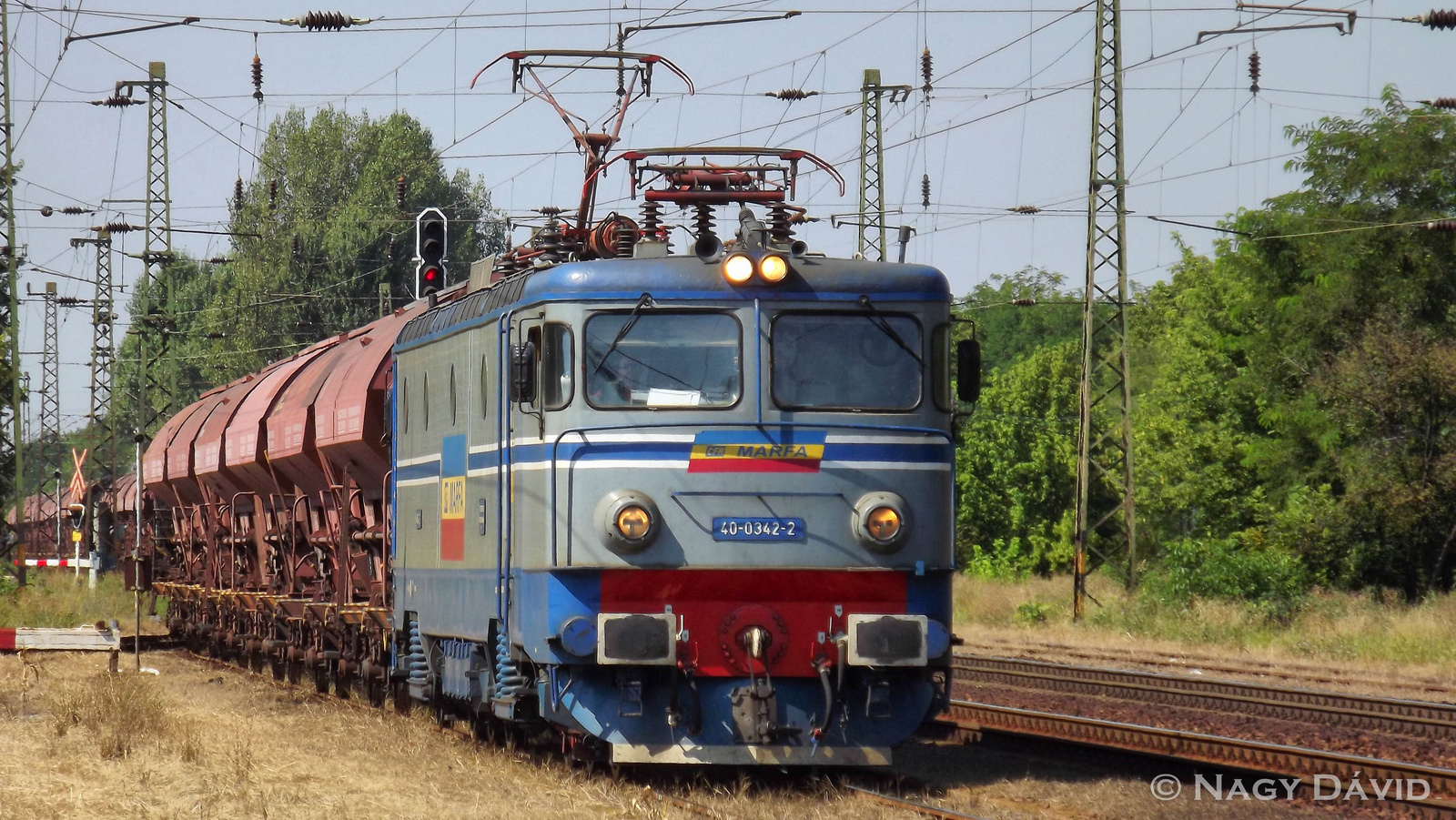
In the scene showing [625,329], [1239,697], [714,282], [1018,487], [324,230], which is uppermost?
[324,230]

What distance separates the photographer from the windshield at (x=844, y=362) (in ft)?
37.0

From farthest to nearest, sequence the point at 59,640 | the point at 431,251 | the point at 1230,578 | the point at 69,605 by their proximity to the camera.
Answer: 1. the point at 69,605
2. the point at 1230,578
3. the point at 59,640
4. the point at 431,251

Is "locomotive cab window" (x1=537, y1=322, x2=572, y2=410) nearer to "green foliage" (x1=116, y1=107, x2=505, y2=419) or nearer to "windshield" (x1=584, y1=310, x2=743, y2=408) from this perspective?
"windshield" (x1=584, y1=310, x2=743, y2=408)

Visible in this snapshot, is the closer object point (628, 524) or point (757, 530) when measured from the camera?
point (628, 524)

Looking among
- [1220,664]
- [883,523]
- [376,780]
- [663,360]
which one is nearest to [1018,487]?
[1220,664]

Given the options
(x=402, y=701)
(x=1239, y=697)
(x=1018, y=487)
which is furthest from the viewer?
(x=1018, y=487)

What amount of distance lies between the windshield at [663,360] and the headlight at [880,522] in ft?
3.60

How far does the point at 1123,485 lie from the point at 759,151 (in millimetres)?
18266

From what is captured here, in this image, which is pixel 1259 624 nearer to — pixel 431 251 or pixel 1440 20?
pixel 1440 20

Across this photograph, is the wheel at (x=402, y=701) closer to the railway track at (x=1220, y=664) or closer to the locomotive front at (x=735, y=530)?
the locomotive front at (x=735, y=530)

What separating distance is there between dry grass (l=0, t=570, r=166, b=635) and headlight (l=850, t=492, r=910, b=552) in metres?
22.2

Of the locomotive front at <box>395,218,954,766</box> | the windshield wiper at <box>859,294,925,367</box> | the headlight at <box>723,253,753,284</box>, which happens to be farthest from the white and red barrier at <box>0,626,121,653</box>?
the windshield wiper at <box>859,294,925,367</box>

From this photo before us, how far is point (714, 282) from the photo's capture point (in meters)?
11.3

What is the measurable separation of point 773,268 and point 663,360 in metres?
0.93
